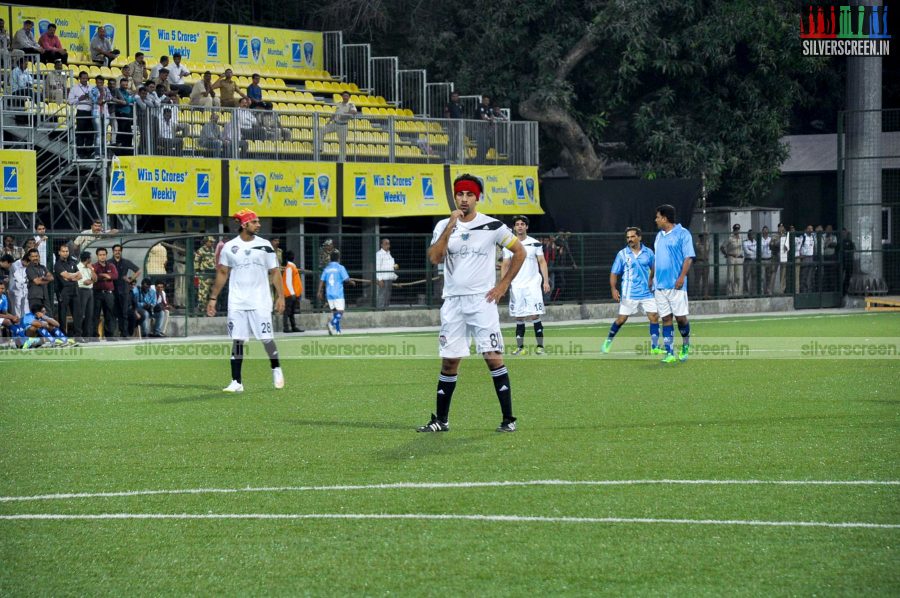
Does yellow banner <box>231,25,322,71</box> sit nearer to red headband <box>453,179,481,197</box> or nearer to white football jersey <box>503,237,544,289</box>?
white football jersey <box>503,237,544,289</box>

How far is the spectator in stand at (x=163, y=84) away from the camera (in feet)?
98.9

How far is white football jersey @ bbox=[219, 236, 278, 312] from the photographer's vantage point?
1573 centimetres

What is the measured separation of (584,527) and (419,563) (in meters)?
→ 1.19

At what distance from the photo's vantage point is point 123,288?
25.6 m

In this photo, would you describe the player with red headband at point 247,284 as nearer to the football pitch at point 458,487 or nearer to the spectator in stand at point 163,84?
the football pitch at point 458,487

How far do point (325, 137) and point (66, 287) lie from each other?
29.9 feet

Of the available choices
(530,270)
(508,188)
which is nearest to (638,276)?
(530,270)

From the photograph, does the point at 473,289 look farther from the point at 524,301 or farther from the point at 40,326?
the point at 40,326

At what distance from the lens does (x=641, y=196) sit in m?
36.1

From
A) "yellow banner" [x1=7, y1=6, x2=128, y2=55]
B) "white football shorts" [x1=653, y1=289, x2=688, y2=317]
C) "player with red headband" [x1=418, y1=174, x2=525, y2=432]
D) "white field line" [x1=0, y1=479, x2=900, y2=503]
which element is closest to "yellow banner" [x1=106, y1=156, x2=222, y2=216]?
"yellow banner" [x1=7, y1=6, x2=128, y2=55]

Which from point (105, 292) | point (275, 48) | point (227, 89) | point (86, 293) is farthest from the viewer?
point (275, 48)

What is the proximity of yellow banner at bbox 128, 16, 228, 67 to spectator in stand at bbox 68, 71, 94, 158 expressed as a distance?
191 inches

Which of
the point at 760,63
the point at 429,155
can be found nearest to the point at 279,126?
the point at 429,155

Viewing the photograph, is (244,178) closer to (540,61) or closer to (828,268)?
→ (540,61)
